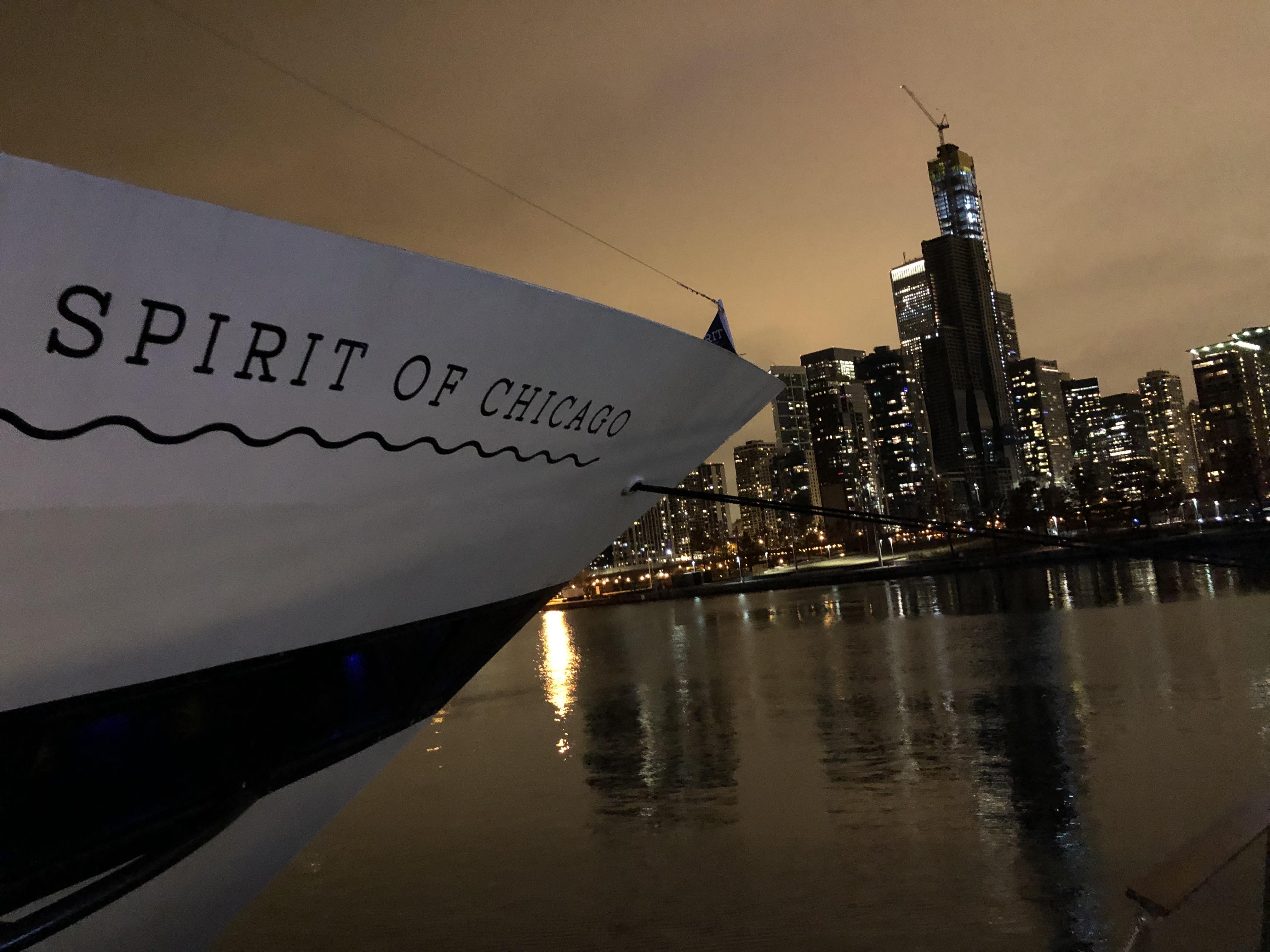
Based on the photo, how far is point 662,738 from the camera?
462 inches

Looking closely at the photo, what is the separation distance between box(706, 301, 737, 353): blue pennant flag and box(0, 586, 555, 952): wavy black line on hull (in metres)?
1.92

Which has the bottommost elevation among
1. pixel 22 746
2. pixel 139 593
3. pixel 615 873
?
pixel 615 873

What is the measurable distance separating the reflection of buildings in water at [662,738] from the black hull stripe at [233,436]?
230 inches

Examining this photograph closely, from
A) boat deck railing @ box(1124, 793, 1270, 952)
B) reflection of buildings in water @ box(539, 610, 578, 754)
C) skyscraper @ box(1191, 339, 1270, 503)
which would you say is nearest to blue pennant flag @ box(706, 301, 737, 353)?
boat deck railing @ box(1124, 793, 1270, 952)

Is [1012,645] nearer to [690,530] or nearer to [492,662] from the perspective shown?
[492,662]

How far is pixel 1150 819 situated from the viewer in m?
6.43

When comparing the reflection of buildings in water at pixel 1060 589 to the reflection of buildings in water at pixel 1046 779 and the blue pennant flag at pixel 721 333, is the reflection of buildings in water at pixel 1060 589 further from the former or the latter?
the blue pennant flag at pixel 721 333

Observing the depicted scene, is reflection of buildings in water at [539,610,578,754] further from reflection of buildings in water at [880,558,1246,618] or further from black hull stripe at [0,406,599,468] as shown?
reflection of buildings in water at [880,558,1246,618]

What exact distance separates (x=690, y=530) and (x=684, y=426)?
14207cm

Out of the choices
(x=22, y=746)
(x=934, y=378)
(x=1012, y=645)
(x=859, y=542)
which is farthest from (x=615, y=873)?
(x=934, y=378)

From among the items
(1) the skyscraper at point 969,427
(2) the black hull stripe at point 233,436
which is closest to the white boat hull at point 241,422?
(2) the black hull stripe at point 233,436

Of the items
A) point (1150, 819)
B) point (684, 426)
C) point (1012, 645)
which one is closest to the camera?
point (684, 426)

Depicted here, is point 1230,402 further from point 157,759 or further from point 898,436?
point 157,759

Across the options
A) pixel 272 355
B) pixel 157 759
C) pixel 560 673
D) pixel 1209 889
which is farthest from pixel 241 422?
pixel 560 673
